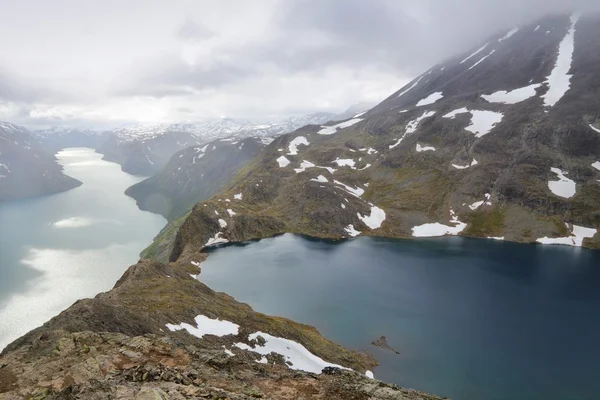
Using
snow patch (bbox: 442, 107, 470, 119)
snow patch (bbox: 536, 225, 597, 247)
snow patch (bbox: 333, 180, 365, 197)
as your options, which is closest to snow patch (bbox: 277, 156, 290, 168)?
snow patch (bbox: 333, 180, 365, 197)

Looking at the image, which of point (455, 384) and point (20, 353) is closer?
point (20, 353)

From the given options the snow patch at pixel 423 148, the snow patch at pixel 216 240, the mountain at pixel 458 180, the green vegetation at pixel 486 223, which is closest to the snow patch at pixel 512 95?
the mountain at pixel 458 180

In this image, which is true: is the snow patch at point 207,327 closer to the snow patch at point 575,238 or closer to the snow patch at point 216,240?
the snow patch at point 216,240

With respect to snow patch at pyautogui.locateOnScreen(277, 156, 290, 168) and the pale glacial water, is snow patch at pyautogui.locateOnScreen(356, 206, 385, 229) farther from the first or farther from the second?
the pale glacial water

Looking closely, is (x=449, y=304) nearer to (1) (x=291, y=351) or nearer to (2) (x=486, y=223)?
(1) (x=291, y=351)

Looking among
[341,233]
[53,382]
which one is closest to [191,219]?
[341,233]

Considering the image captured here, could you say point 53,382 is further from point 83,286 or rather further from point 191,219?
point 83,286
